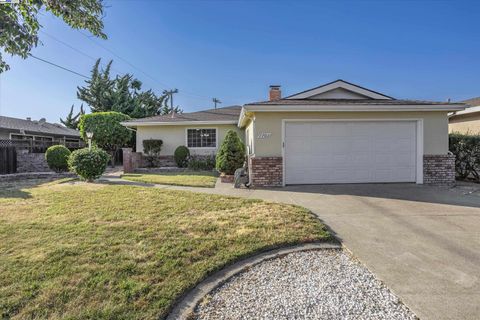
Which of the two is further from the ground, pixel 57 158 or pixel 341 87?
pixel 341 87

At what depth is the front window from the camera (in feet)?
53.2

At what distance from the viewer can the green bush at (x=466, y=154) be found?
1007cm

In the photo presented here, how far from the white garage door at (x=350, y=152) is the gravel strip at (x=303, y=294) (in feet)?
19.3

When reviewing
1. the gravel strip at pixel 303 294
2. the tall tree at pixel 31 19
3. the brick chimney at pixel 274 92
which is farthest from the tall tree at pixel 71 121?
the gravel strip at pixel 303 294

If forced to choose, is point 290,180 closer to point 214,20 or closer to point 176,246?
point 176,246

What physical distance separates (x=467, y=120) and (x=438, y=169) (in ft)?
20.6

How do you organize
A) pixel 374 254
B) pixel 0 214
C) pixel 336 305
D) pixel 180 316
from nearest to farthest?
Answer: pixel 180 316
pixel 336 305
pixel 374 254
pixel 0 214

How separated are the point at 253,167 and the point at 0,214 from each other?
6.49m

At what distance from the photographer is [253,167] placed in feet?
30.0

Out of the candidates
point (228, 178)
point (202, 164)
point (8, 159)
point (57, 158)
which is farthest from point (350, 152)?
point (8, 159)

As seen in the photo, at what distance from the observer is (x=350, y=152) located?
30.5 feet

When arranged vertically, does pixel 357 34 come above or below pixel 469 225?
above

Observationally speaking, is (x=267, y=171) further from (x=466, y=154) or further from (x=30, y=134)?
(x=30, y=134)

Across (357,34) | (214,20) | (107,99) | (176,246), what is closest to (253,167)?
(176,246)
